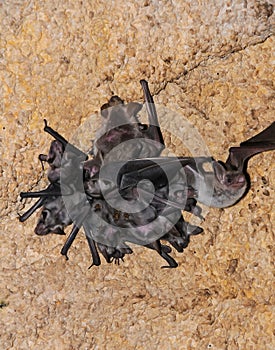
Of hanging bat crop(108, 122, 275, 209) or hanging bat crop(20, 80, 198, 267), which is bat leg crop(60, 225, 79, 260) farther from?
hanging bat crop(108, 122, 275, 209)

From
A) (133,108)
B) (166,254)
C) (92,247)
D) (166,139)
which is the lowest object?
(166,254)

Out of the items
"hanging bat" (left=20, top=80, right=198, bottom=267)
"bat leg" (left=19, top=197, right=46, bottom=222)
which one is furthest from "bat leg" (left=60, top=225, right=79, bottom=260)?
"bat leg" (left=19, top=197, right=46, bottom=222)

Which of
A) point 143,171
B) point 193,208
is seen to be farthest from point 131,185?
point 193,208

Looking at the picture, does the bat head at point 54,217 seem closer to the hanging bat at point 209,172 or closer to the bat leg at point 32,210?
the bat leg at point 32,210

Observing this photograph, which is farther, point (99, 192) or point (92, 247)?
point (92, 247)

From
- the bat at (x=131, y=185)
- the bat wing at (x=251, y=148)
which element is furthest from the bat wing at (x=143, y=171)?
the bat wing at (x=251, y=148)

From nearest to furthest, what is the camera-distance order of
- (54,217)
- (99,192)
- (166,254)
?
(99,192) < (54,217) < (166,254)

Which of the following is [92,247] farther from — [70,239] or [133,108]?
[133,108]

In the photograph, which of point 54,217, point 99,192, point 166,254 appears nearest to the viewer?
point 99,192
